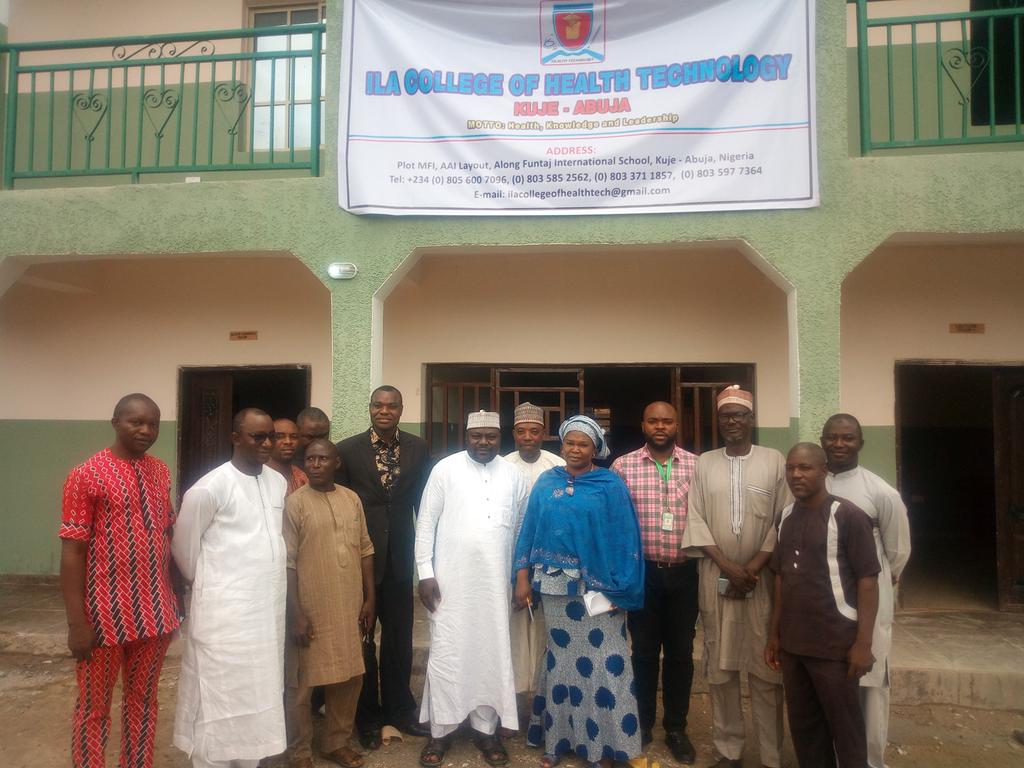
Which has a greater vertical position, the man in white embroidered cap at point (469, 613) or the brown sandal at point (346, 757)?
the man in white embroidered cap at point (469, 613)

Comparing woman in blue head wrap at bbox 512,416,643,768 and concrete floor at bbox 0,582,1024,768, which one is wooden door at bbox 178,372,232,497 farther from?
woman in blue head wrap at bbox 512,416,643,768

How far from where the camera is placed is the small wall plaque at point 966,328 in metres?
5.42

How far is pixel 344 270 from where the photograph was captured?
4.50 m

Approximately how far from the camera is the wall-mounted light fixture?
4496 mm

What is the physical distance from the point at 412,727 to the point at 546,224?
2966mm

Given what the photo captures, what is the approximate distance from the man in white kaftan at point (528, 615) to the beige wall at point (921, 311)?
10.3ft

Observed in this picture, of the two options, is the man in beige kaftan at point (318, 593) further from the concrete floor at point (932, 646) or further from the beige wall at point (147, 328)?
the beige wall at point (147, 328)

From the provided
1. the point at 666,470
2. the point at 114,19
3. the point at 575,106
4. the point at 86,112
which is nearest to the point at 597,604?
the point at 666,470

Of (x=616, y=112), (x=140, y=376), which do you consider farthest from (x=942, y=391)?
(x=140, y=376)

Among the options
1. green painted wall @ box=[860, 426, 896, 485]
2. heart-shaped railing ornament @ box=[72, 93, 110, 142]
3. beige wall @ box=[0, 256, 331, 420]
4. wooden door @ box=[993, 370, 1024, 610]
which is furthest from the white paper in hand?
heart-shaped railing ornament @ box=[72, 93, 110, 142]

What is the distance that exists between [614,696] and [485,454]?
4.01 ft

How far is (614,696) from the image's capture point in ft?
10.1

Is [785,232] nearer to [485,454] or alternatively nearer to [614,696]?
[485,454]

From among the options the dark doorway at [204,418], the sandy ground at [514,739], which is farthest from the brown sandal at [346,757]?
the dark doorway at [204,418]
